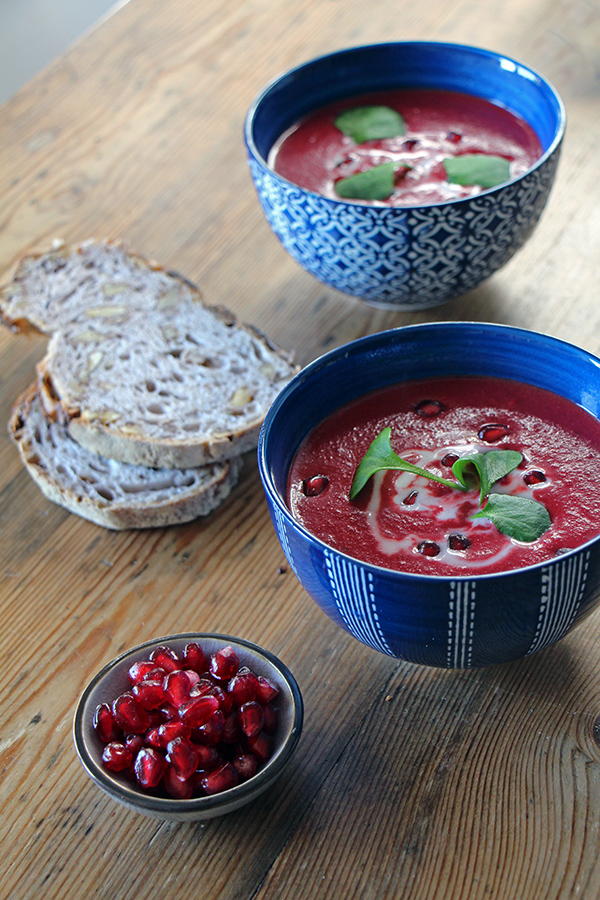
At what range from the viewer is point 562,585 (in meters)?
1.19

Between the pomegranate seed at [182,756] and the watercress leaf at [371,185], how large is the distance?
47.4 inches

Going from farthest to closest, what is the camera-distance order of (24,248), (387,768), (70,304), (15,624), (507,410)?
(24,248) → (70,304) → (15,624) → (507,410) → (387,768)

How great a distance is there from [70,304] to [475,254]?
975 millimetres

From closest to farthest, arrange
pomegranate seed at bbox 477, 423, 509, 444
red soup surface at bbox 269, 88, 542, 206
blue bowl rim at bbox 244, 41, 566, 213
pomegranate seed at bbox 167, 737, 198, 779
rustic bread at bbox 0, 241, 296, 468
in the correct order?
pomegranate seed at bbox 167, 737, 198, 779 < pomegranate seed at bbox 477, 423, 509, 444 < blue bowl rim at bbox 244, 41, 566, 213 < rustic bread at bbox 0, 241, 296, 468 < red soup surface at bbox 269, 88, 542, 206

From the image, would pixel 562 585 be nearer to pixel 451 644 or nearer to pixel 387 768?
pixel 451 644

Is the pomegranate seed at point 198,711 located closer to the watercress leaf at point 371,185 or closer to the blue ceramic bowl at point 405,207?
the blue ceramic bowl at point 405,207

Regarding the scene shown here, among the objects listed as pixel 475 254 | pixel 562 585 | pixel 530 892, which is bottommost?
pixel 530 892

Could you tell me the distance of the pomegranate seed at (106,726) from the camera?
1345mm

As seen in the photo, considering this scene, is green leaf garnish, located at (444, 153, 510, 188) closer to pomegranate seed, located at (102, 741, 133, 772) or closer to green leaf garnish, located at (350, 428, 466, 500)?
green leaf garnish, located at (350, 428, 466, 500)

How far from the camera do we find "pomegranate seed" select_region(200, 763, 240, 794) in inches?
50.3

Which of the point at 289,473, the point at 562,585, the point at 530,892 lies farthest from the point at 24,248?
the point at 530,892

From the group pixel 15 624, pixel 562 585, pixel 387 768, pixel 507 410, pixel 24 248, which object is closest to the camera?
pixel 562 585

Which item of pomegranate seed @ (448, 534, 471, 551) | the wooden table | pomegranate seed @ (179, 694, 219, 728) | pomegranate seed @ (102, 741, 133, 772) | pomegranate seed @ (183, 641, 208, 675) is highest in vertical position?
pomegranate seed @ (102, 741, 133, 772)

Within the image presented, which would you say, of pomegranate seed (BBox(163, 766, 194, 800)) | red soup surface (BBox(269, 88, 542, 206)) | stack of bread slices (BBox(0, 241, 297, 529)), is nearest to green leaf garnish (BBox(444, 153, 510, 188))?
red soup surface (BBox(269, 88, 542, 206))
